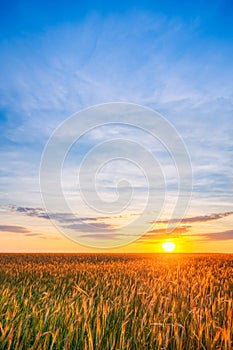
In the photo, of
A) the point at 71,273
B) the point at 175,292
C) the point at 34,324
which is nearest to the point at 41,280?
the point at 71,273

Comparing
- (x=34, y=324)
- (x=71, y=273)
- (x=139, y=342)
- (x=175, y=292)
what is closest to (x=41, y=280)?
(x=71, y=273)

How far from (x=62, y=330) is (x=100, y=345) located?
715mm

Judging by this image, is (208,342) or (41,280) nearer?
(208,342)

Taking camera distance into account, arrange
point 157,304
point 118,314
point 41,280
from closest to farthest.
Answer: point 118,314 < point 157,304 < point 41,280

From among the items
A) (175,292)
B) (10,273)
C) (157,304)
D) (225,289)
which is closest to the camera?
(157,304)

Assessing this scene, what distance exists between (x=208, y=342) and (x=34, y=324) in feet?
7.64

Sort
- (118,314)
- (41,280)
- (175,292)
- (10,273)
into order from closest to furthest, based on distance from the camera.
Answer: (118,314), (175,292), (41,280), (10,273)

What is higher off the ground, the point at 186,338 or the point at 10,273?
A: the point at 10,273

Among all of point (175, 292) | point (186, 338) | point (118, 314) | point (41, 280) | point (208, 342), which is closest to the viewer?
point (208, 342)

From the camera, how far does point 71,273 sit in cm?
1348

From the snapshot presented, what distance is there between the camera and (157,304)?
22.4ft

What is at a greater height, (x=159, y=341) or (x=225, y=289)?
(x=225, y=289)

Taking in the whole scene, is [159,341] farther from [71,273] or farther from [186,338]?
[71,273]

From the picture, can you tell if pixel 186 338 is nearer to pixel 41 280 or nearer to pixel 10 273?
pixel 41 280
